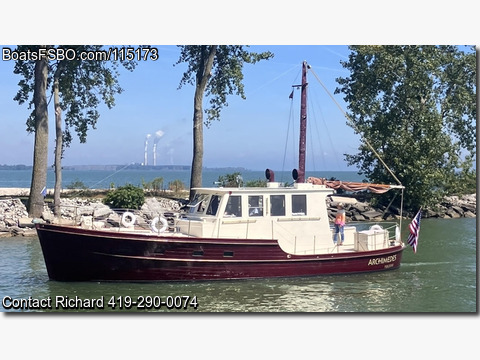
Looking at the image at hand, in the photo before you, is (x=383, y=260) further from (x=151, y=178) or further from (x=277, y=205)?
(x=151, y=178)

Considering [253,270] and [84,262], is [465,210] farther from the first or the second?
[84,262]

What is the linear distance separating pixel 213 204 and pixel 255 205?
1.02 meters

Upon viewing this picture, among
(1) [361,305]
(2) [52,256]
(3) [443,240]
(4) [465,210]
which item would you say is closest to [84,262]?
(2) [52,256]

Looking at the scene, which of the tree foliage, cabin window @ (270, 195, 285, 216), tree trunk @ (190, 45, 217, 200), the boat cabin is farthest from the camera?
the tree foliage

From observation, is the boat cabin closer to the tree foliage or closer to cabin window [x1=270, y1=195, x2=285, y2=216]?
cabin window [x1=270, y1=195, x2=285, y2=216]

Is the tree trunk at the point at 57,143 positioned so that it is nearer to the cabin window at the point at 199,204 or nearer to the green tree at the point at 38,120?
the green tree at the point at 38,120

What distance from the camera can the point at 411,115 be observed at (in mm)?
26828

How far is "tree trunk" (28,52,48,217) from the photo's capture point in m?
22.9

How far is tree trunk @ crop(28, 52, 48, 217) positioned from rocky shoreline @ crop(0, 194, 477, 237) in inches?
22.6

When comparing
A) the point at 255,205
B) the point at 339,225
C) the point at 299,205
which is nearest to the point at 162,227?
the point at 255,205

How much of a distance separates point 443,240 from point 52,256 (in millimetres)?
13293

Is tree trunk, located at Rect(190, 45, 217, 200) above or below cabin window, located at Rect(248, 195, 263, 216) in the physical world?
above

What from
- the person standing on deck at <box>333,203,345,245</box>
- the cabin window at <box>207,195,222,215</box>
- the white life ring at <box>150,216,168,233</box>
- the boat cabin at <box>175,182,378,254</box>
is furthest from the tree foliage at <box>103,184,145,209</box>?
the person standing on deck at <box>333,203,345,245</box>

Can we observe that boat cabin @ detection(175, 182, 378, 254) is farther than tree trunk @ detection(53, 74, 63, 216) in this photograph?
No
